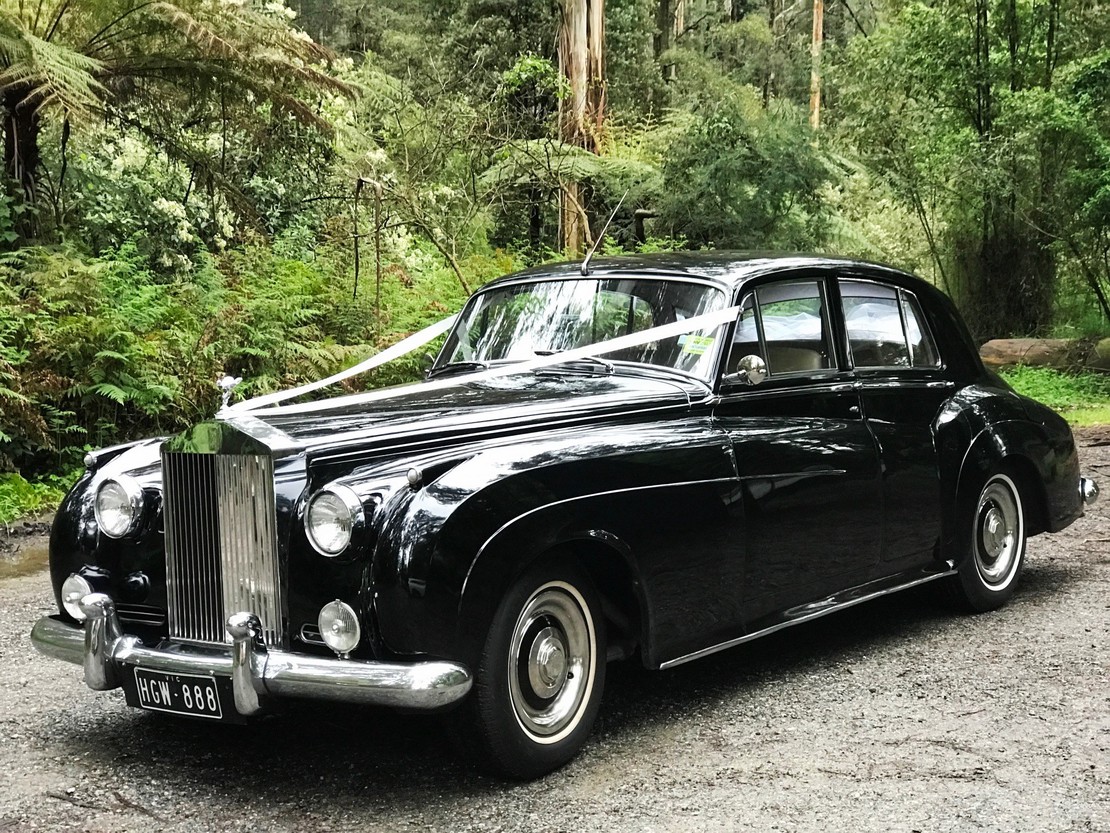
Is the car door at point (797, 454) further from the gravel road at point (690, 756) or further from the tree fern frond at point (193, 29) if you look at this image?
the tree fern frond at point (193, 29)

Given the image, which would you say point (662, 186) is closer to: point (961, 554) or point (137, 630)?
point (961, 554)

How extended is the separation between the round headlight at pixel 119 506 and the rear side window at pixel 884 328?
3.35 metres

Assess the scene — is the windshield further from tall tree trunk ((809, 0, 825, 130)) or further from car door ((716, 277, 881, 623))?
tall tree trunk ((809, 0, 825, 130))

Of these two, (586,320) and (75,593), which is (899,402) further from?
(75,593)

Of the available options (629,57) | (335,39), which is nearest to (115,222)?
(629,57)

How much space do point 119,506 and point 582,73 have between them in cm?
1580

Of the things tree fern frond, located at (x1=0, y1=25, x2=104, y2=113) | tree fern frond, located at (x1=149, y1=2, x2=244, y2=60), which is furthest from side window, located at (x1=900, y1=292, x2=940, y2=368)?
tree fern frond, located at (x1=149, y1=2, x2=244, y2=60)

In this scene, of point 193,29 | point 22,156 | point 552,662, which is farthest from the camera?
point 22,156

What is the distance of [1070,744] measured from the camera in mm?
4203

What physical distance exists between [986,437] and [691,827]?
129 inches

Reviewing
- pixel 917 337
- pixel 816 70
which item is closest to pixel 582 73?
pixel 816 70

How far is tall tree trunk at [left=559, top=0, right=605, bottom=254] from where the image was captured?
1792 cm

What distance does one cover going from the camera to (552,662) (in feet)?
13.1

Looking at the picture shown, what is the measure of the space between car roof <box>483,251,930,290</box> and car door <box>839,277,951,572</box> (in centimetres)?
12
